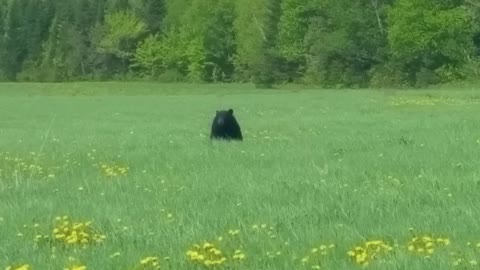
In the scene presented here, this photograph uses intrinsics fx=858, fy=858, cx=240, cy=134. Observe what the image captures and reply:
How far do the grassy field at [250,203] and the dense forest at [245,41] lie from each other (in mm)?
40607

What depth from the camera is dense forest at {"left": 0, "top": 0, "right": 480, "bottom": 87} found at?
183ft

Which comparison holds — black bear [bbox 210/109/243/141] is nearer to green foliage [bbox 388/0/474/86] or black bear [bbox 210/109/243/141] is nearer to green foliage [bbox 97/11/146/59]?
green foliage [bbox 388/0/474/86]

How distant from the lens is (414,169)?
10180 millimetres

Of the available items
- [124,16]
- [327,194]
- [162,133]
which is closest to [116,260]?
[327,194]

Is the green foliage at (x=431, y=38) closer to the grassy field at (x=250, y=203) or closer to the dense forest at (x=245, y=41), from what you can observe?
the dense forest at (x=245, y=41)

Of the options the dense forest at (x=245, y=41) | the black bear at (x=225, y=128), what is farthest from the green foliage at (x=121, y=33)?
the black bear at (x=225, y=128)

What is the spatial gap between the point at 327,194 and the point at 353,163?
289 cm

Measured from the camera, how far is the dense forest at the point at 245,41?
55875 mm

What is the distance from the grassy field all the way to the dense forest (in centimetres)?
4061

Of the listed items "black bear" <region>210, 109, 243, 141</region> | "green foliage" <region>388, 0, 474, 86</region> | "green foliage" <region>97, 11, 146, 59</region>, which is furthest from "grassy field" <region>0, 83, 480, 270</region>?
"green foliage" <region>97, 11, 146, 59</region>

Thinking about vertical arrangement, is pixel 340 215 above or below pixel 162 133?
above

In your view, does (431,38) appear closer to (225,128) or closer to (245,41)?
(245,41)

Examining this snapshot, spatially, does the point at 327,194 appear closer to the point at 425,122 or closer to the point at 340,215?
the point at 340,215

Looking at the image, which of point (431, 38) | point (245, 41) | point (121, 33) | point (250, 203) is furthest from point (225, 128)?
point (121, 33)
